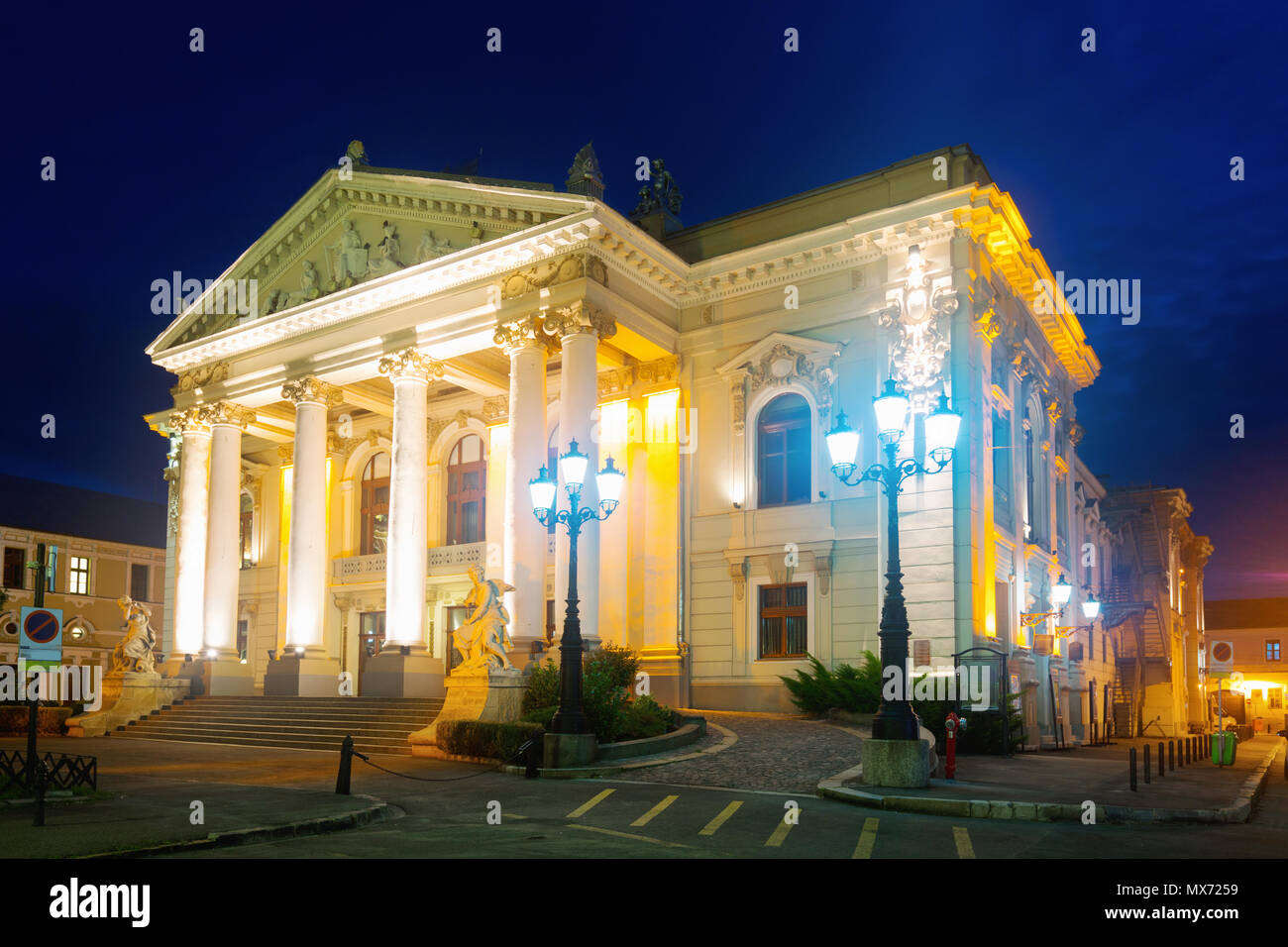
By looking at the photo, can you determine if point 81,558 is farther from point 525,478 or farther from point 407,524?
point 525,478

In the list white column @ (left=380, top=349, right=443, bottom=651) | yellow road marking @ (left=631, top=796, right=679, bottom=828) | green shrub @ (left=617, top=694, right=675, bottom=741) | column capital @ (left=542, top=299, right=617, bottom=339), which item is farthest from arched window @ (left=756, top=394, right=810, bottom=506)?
yellow road marking @ (left=631, top=796, right=679, bottom=828)

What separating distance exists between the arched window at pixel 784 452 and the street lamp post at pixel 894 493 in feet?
42.3

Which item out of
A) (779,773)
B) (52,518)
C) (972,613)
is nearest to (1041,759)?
(972,613)

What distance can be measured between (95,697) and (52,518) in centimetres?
3369

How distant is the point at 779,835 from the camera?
11484 millimetres

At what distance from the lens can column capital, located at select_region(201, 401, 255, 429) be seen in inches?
1405

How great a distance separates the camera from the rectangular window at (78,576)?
60781 millimetres

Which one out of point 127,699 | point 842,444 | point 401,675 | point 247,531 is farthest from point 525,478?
point 247,531

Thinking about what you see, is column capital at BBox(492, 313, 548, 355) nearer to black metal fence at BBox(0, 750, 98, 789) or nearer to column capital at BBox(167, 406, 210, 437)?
column capital at BBox(167, 406, 210, 437)

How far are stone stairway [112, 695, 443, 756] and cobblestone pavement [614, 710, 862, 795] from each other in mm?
7014

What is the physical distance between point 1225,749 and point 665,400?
53.4ft

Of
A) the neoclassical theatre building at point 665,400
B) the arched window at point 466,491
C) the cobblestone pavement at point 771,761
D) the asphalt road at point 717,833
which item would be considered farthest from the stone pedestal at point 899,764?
the arched window at point 466,491

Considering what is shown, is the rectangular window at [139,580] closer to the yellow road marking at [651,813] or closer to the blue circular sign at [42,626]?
the blue circular sign at [42,626]

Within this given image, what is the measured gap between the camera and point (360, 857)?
9.83 metres
